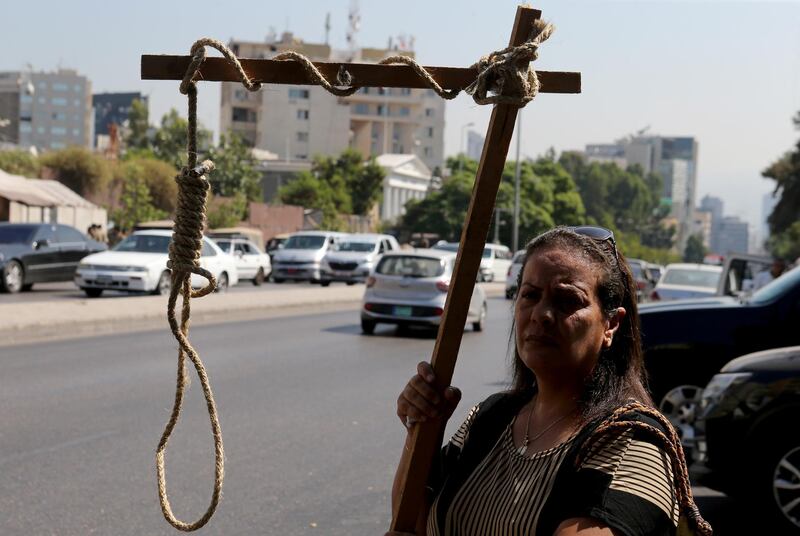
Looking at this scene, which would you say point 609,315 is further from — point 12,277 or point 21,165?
point 21,165

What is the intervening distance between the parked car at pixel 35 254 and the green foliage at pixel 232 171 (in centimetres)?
5503

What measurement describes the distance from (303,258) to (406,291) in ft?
66.0

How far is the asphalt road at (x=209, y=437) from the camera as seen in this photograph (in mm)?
6824

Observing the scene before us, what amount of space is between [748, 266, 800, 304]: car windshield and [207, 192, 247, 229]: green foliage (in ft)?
171

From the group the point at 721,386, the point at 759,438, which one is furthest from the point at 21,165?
the point at 759,438

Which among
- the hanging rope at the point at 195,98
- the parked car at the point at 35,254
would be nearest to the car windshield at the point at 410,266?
the parked car at the point at 35,254

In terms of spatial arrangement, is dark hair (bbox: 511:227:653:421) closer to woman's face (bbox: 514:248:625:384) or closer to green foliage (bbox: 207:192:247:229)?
woman's face (bbox: 514:248:625:384)

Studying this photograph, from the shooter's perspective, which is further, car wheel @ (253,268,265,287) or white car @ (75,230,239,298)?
car wheel @ (253,268,265,287)

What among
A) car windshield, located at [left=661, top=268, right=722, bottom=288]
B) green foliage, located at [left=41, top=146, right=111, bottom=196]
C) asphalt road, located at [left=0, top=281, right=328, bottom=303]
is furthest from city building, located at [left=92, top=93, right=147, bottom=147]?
car windshield, located at [left=661, top=268, right=722, bottom=288]

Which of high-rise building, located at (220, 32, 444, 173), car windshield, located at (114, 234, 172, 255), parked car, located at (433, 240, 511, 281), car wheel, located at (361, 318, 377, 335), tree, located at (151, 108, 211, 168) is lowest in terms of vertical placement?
parked car, located at (433, 240, 511, 281)

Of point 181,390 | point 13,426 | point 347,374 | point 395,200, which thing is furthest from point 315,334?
point 395,200

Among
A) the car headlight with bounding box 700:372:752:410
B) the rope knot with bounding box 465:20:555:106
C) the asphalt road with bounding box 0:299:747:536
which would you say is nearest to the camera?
the rope knot with bounding box 465:20:555:106

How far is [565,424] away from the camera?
2521mm

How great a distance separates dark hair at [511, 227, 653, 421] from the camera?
8.39 feet
